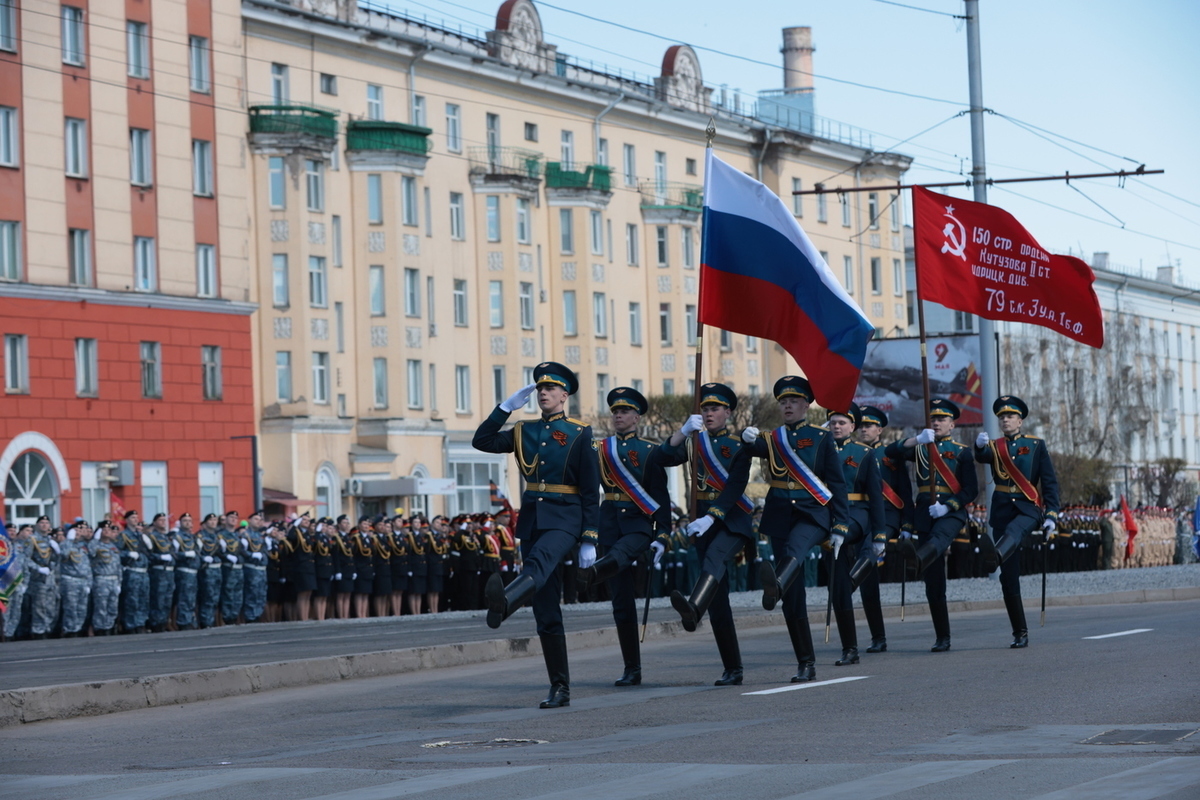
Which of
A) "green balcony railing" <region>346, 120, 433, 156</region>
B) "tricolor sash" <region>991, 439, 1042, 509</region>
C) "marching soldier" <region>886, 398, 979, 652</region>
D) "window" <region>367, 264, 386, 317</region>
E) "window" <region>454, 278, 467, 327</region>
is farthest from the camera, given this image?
"window" <region>454, 278, 467, 327</region>

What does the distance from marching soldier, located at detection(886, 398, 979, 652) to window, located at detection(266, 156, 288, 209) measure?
127ft

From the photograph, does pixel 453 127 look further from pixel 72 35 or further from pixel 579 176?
pixel 72 35

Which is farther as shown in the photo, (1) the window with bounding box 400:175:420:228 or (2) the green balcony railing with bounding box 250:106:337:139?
(1) the window with bounding box 400:175:420:228

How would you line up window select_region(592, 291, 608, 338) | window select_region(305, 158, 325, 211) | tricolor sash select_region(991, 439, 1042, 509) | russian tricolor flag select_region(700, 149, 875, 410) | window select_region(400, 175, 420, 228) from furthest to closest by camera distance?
window select_region(592, 291, 608, 338) → window select_region(400, 175, 420, 228) → window select_region(305, 158, 325, 211) → tricolor sash select_region(991, 439, 1042, 509) → russian tricolor flag select_region(700, 149, 875, 410)

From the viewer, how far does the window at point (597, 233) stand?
6688 cm

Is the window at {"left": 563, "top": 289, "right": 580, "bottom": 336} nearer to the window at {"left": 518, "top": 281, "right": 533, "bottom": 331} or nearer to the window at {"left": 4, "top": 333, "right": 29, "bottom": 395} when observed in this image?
the window at {"left": 518, "top": 281, "right": 533, "bottom": 331}

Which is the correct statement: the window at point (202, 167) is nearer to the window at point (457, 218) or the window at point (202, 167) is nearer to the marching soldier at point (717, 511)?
the window at point (457, 218)

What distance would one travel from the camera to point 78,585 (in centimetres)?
2750

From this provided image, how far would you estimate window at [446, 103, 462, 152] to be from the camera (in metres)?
61.3

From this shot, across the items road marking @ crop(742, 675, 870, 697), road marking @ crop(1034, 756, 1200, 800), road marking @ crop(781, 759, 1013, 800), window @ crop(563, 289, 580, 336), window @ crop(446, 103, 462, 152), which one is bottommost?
road marking @ crop(742, 675, 870, 697)

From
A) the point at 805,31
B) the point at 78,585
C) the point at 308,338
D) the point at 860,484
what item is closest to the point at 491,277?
the point at 308,338

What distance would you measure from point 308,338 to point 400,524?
23249mm

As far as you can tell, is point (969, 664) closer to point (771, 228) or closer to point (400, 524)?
point (771, 228)

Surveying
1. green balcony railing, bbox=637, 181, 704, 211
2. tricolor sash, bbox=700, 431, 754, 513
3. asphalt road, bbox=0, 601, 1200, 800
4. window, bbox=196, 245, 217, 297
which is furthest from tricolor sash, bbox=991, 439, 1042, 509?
green balcony railing, bbox=637, 181, 704, 211
